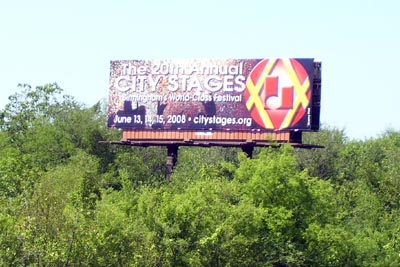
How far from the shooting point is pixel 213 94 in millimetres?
53594

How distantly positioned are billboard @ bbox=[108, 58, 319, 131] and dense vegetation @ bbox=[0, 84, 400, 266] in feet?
7.75

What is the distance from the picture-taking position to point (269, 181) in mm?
44906

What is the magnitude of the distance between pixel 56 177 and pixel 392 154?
29.2 m

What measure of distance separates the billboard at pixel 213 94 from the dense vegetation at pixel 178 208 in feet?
7.75

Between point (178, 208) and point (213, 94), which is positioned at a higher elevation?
point (213, 94)

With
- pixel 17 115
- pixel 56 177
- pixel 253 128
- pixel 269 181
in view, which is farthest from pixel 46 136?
pixel 269 181

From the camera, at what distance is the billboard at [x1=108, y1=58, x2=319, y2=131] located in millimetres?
51188

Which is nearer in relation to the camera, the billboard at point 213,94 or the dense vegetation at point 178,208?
the dense vegetation at point 178,208

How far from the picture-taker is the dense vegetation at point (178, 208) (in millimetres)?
31453

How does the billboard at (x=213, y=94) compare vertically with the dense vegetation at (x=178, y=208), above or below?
above

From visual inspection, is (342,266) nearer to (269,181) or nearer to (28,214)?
(269,181)

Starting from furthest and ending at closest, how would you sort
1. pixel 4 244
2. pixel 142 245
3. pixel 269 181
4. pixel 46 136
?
pixel 46 136
pixel 269 181
pixel 142 245
pixel 4 244

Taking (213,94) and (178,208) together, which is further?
(213,94)

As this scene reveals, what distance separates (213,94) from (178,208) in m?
17.2
